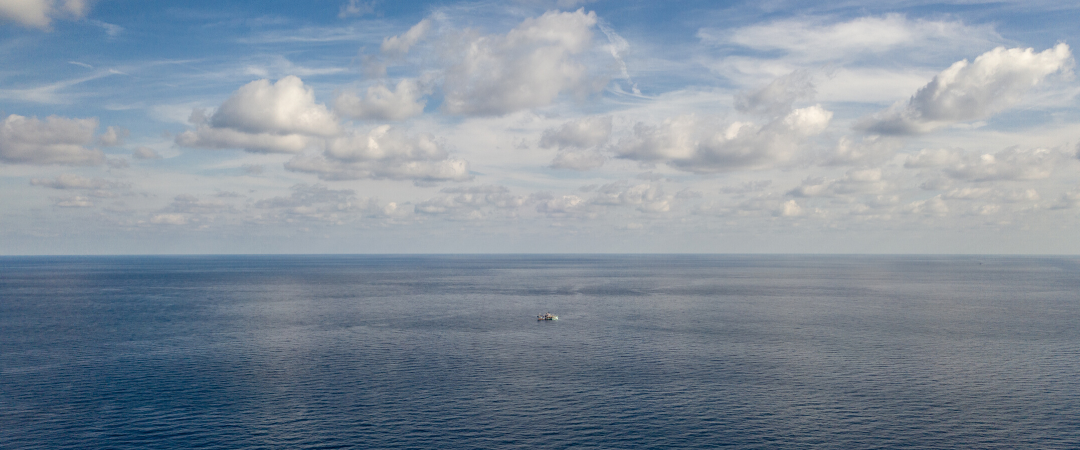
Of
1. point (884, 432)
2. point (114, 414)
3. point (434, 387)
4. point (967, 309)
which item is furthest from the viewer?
point (967, 309)

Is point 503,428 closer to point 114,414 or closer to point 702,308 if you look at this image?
point 114,414

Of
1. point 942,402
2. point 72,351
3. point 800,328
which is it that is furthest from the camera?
point 800,328

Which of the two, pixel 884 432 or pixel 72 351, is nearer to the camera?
pixel 884 432

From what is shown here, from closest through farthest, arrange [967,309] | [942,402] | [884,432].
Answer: [884,432] < [942,402] < [967,309]

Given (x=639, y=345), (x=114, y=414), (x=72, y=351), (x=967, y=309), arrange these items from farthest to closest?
1. (x=967, y=309)
2. (x=639, y=345)
3. (x=72, y=351)
4. (x=114, y=414)

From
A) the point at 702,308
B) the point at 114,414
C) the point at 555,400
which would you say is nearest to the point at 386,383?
the point at 555,400

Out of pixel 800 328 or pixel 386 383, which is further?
pixel 800 328

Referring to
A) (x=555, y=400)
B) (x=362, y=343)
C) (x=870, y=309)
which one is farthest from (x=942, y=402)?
(x=870, y=309)

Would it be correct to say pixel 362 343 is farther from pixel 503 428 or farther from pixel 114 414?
pixel 503 428
